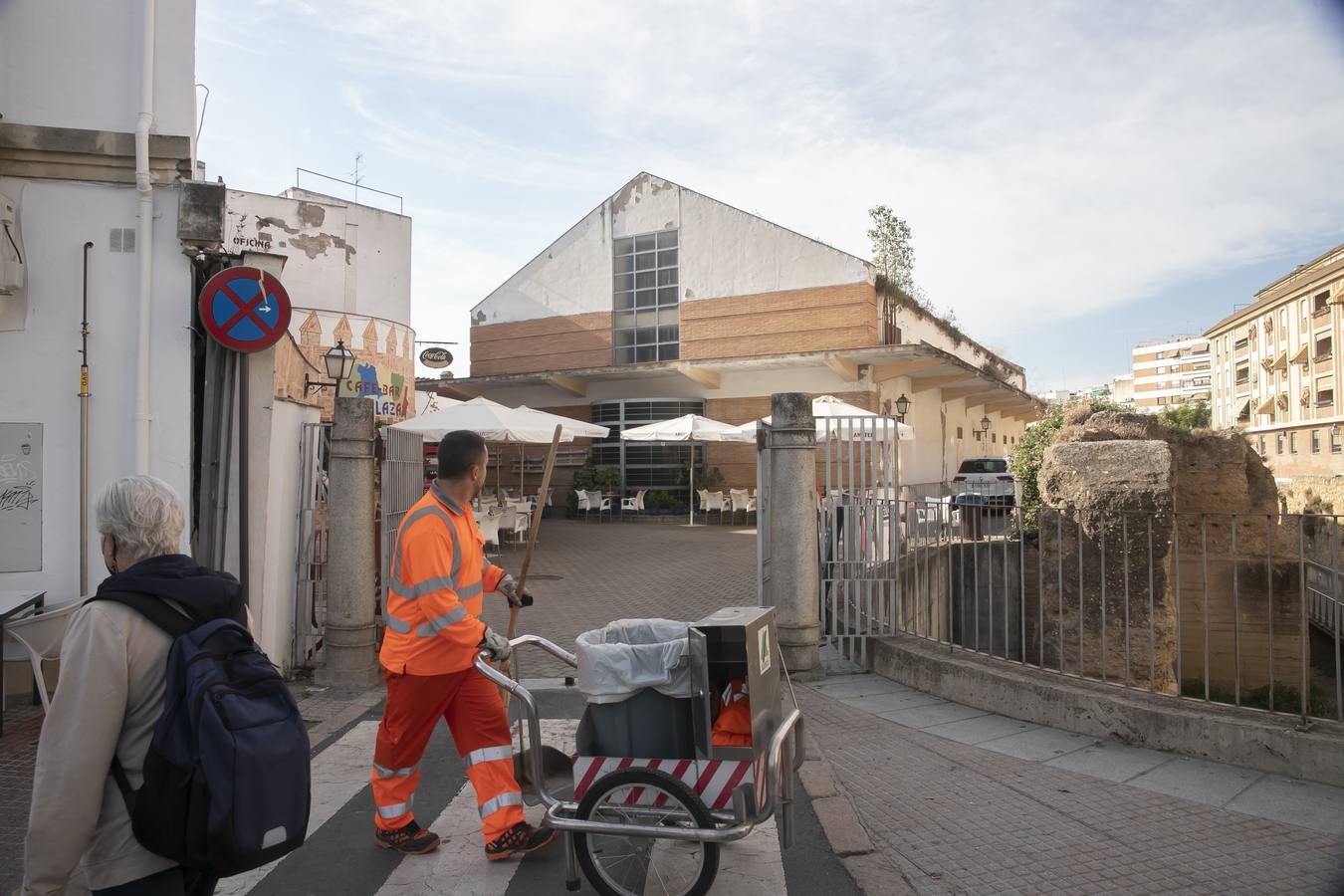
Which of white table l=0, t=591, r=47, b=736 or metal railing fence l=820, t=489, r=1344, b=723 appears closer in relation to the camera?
white table l=0, t=591, r=47, b=736

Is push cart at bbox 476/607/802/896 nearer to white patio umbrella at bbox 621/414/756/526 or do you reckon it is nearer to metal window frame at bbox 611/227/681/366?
white patio umbrella at bbox 621/414/756/526

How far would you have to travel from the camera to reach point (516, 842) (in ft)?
12.3

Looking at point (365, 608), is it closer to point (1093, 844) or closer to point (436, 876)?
point (436, 876)

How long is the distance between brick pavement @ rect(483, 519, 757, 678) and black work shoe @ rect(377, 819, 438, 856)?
3372 millimetres

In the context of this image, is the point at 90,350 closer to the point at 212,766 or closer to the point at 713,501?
the point at 212,766

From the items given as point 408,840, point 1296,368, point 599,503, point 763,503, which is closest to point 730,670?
point 408,840

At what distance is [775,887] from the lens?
368cm

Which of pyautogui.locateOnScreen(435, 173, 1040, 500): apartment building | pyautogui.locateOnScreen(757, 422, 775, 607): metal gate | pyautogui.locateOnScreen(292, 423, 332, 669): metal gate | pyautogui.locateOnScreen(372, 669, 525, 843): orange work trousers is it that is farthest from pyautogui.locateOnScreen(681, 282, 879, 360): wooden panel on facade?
pyautogui.locateOnScreen(372, 669, 525, 843): orange work trousers

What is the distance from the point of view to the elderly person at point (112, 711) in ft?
7.00

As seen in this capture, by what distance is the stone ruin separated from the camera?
242 inches

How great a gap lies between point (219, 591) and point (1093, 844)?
395 centimetres

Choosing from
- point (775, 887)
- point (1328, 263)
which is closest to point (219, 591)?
point (775, 887)

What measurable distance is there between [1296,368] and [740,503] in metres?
54.4

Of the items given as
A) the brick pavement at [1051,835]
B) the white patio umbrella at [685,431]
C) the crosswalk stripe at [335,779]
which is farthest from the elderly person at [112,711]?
the white patio umbrella at [685,431]
